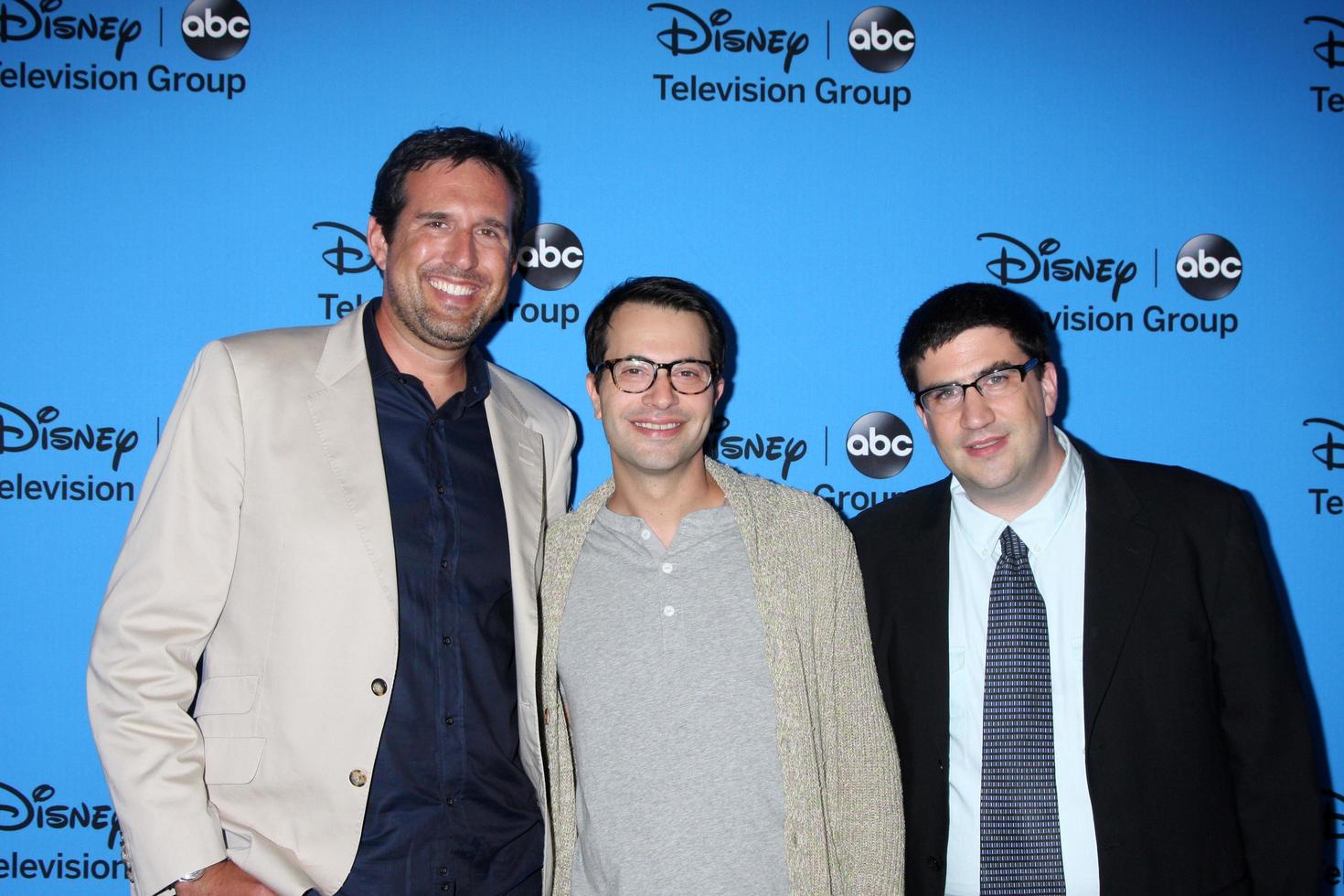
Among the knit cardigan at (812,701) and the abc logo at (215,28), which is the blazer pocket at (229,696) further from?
the abc logo at (215,28)

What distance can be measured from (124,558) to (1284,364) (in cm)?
354

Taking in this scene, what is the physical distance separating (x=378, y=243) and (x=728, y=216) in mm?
1192

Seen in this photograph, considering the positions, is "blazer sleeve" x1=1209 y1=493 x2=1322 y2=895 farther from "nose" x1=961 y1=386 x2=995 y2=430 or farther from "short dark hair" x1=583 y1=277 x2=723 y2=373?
"short dark hair" x1=583 y1=277 x2=723 y2=373

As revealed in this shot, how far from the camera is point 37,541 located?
9.04 feet

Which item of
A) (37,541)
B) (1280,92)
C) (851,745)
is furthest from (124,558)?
(1280,92)

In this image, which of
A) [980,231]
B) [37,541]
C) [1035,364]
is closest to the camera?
[1035,364]

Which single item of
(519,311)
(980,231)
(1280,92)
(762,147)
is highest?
(1280,92)

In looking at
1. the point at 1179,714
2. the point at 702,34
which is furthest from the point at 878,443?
the point at 702,34

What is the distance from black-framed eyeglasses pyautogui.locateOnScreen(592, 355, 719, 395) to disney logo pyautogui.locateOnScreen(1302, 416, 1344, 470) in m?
2.30

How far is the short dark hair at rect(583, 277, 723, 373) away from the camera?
216 centimetres

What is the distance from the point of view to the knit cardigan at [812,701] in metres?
1.93

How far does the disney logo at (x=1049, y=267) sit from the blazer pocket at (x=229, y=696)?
8.34 feet

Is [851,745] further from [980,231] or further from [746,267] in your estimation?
[980,231]

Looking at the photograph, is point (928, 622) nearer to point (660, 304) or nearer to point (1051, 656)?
point (1051, 656)
